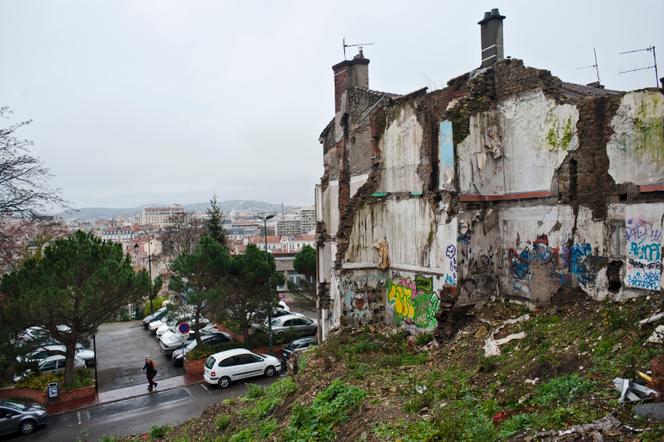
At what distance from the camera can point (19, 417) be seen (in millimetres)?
16359

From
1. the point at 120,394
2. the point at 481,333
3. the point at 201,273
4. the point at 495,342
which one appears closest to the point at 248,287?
the point at 201,273

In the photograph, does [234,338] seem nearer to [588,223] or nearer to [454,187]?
[454,187]

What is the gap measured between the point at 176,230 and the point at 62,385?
27453 mm

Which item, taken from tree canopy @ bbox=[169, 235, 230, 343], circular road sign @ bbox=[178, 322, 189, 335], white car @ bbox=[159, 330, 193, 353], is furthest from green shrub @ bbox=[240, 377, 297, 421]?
white car @ bbox=[159, 330, 193, 353]

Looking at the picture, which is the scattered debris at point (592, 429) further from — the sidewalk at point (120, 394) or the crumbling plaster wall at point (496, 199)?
the sidewalk at point (120, 394)

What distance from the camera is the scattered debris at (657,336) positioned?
23.4ft

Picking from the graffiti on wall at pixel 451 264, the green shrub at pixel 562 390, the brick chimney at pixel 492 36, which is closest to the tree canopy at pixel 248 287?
the graffiti on wall at pixel 451 264

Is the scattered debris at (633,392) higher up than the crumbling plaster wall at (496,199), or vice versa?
the crumbling plaster wall at (496,199)

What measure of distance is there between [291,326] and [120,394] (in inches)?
378

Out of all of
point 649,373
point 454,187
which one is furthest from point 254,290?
point 649,373

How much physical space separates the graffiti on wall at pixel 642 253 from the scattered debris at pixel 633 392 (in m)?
3.66

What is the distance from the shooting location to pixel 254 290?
24.3 metres

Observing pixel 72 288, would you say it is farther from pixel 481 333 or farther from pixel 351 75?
pixel 481 333

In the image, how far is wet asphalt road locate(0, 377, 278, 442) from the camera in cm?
1622
